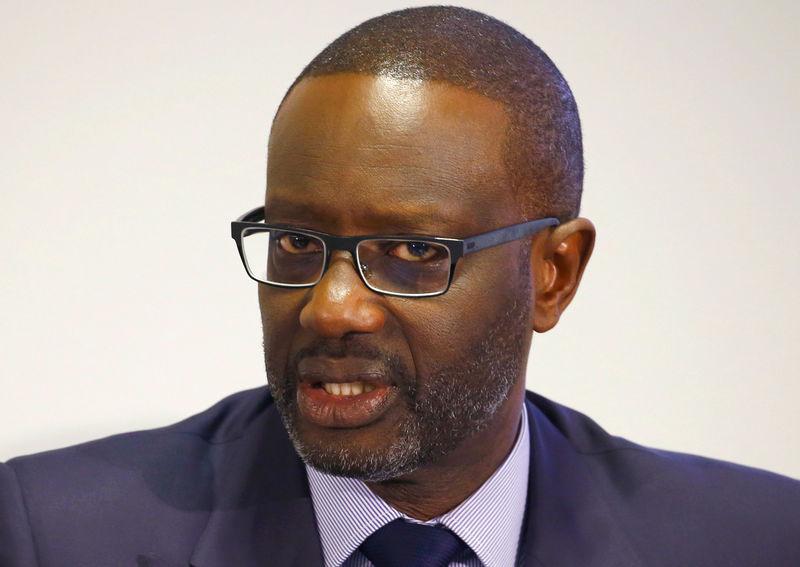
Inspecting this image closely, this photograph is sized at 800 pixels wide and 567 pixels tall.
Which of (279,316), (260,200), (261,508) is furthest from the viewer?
(260,200)

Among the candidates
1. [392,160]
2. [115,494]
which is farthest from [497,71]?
[115,494]

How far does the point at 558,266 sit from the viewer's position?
206 cm

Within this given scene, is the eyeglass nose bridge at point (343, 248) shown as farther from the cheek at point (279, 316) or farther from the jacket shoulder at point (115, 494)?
the jacket shoulder at point (115, 494)

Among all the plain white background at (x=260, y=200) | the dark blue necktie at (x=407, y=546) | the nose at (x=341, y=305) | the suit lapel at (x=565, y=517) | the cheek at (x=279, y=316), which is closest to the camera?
the nose at (x=341, y=305)

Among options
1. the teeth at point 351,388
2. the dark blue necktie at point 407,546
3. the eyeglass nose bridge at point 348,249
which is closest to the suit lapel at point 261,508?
the dark blue necktie at point 407,546

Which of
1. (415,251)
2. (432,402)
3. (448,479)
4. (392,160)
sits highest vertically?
(392,160)

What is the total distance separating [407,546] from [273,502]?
0.27 metres

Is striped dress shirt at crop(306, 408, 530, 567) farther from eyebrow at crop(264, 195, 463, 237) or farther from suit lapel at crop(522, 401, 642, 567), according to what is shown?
eyebrow at crop(264, 195, 463, 237)

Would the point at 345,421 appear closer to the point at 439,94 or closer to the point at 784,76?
the point at 439,94

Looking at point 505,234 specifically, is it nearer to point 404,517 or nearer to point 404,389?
point 404,389

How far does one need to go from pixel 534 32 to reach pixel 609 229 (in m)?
0.51

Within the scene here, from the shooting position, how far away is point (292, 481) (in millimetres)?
2100

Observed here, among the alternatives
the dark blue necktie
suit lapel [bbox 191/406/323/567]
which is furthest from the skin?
suit lapel [bbox 191/406/323/567]

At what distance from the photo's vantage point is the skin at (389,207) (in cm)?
176
